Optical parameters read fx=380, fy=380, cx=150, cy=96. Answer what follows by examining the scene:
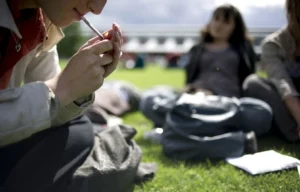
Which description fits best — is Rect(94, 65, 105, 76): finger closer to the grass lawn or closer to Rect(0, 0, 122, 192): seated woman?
Rect(0, 0, 122, 192): seated woman

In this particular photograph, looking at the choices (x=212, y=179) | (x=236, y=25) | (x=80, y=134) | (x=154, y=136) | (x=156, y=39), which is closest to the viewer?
(x=80, y=134)

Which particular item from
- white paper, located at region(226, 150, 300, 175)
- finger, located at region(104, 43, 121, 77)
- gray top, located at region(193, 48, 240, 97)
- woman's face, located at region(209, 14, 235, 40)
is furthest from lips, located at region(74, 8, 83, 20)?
woman's face, located at region(209, 14, 235, 40)

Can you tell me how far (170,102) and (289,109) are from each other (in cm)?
53

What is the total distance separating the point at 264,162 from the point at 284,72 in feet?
1.69

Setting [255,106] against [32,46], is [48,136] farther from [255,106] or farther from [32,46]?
[255,106]

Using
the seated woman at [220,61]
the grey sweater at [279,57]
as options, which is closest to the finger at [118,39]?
the grey sweater at [279,57]

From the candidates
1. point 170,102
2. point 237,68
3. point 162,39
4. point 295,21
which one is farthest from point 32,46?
point 162,39

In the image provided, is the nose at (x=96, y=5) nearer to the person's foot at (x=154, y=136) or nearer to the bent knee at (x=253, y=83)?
the person's foot at (x=154, y=136)

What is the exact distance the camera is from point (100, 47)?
0.77m

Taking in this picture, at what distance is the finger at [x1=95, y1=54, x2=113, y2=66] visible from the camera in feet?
2.55

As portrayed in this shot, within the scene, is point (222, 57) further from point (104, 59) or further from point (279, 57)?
point (104, 59)

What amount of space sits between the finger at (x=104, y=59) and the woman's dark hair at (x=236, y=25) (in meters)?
1.53

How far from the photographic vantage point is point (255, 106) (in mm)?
1659

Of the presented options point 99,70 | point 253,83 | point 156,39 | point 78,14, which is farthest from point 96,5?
point 156,39
